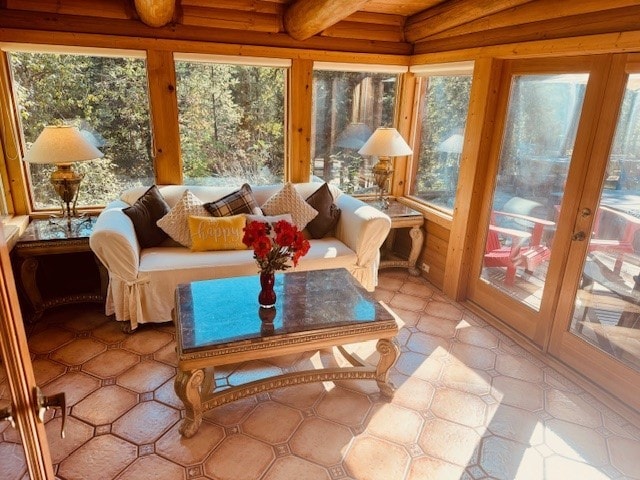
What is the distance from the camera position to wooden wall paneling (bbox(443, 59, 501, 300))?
3193 millimetres

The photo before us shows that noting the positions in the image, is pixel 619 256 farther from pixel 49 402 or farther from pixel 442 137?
pixel 49 402

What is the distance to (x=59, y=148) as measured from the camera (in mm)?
2943

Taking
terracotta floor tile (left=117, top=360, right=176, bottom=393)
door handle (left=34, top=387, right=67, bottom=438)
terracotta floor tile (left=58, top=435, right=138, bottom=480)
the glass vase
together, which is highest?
door handle (left=34, top=387, right=67, bottom=438)

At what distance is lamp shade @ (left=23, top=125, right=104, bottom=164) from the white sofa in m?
0.44

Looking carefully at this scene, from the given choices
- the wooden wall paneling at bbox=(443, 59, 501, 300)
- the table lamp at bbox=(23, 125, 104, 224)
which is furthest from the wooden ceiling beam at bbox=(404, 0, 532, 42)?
the table lamp at bbox=(23, 125, 104, 224)

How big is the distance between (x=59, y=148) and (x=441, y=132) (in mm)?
3100

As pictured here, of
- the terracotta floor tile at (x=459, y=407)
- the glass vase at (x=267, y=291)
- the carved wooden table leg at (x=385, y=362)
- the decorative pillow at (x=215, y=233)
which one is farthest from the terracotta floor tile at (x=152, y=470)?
the decorative pillow at (x=215, y=233)

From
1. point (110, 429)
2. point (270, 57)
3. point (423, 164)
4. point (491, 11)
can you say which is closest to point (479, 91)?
point (491, 11)

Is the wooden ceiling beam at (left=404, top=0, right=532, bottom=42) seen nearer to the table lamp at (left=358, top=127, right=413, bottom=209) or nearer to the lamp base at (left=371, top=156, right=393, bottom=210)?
the table lamp at (left=358, top=127, right=413, bottom=209)

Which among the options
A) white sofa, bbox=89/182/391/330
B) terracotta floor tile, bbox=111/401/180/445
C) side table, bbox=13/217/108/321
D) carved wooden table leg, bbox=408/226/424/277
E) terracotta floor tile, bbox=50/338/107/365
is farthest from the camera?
carved wooden table leg, bbox=408/226/424/277

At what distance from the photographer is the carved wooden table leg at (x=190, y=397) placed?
2049 mm

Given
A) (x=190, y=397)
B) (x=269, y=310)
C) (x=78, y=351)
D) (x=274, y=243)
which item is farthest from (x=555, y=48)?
(x=78, y=351)

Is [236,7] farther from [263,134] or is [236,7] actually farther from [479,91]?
[479,91]

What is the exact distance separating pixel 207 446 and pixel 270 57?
301cm
